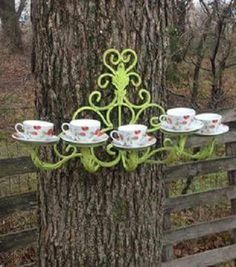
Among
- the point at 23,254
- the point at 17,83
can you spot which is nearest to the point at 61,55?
the point at 23,254

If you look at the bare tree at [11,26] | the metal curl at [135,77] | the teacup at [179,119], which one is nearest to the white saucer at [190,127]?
the teacup at [179,119]

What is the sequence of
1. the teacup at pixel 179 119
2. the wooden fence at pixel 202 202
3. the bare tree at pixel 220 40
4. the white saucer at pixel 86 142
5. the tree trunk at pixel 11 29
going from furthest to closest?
the tree trunk at pixel 11 29 → the bare tree at pixel 220 40 → the wooden fence at pixel 202 202 → the teacup at pixel 179 119 → the white saucer at pixel 86 142

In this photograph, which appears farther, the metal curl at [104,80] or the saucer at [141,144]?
the metal curl at [104,80]

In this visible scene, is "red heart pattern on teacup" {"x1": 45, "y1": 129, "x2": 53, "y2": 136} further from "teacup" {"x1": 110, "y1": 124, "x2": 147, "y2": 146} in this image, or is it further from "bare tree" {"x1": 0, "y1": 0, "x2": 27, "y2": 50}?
"bare tree" {"x1": 0, "y1": 0, "x2": 27, "y2": 50}

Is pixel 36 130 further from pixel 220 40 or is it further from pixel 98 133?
pixel 220 40

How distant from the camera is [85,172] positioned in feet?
7.21

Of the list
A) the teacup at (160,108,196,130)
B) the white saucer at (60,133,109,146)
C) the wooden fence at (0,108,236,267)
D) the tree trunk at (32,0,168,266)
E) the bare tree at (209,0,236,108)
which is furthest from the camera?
the bare tree at (209,0,236,108)

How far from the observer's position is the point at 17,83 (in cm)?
1026

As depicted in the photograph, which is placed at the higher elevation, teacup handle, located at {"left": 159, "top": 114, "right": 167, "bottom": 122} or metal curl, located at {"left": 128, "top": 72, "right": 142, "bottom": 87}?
metal curl, located at {"left": 128, "top": 72, "right": 142, "bottom": 87}

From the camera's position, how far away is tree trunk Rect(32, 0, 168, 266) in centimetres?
211

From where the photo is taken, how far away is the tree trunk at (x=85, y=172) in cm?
211

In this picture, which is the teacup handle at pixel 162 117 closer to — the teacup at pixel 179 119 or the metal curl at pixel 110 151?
the teacup at pixel 179 119

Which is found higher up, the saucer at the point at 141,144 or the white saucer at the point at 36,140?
the white saucer at the point at 36,140

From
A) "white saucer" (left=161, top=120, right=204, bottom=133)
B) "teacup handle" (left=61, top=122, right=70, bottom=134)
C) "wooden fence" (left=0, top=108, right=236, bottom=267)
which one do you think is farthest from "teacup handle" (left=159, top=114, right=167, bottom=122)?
"wooden fence" (left=0, top=108, right=236, bottom=267)
